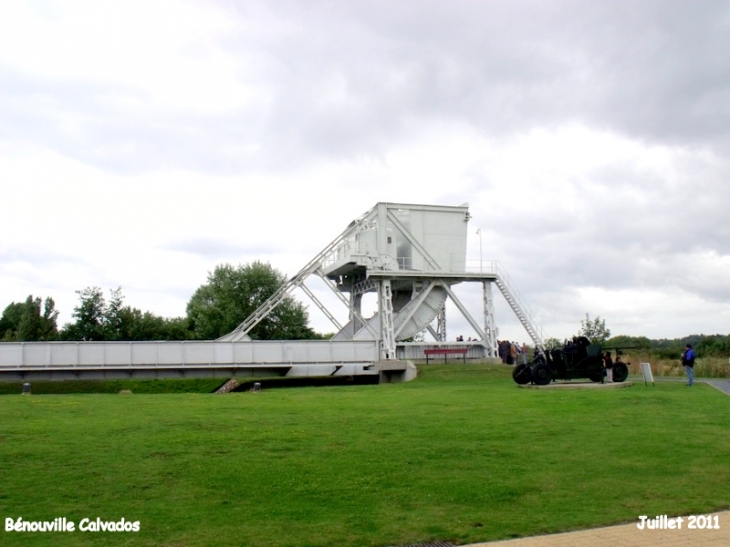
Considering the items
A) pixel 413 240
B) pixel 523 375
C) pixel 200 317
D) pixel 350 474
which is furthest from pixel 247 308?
pixel 350 474

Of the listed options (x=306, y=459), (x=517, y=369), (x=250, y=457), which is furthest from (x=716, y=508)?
(x=517, y=369)

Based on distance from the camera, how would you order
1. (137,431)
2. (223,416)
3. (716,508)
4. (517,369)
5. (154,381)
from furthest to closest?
1. (154,381)
2. (517,369)
3. (223,416)
4. (137,431)
5. (716,508)

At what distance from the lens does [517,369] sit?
88.1 feet

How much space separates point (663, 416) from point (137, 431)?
427 inches

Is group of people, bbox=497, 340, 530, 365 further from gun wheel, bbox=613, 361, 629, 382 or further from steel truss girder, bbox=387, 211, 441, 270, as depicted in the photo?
gun wheel, bbox=613, 361, 629, 382

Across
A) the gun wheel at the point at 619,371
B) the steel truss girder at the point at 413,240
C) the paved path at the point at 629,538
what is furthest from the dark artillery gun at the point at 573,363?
the paved path at the point at 629,538

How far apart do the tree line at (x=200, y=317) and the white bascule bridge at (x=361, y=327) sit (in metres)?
19.2

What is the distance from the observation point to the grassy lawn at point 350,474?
315 inches

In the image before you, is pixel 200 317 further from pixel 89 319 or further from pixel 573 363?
pixel 573 363

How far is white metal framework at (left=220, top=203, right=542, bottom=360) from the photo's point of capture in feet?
138

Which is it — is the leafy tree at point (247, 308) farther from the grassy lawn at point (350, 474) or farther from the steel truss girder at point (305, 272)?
the grassy lawn at point (350, 474)

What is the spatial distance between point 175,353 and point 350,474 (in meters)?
29.7

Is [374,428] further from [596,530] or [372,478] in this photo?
[596,530]

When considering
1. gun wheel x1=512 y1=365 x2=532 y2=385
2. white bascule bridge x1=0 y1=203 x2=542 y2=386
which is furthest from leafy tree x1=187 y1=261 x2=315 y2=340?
gun wheel x1=512 y1=365 x2=532 y2=385
